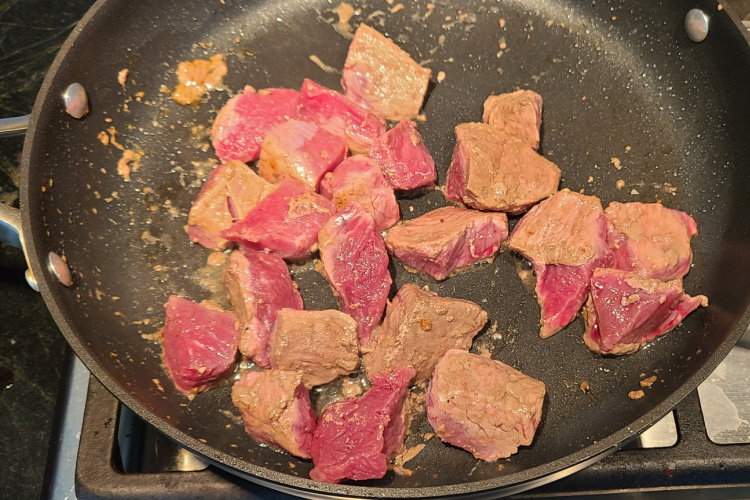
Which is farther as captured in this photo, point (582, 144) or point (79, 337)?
point (582, 144)

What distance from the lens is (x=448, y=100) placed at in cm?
218

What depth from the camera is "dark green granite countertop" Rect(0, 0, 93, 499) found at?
192cm

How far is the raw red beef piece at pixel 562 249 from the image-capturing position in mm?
1832

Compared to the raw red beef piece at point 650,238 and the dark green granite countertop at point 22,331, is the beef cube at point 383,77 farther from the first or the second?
the dark green granite countertop at point 22,331

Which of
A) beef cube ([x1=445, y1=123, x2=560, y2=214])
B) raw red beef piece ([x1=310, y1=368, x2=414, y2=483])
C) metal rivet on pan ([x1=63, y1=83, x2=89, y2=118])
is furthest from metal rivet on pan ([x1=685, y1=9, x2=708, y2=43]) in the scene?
metal rivet on pan ([x1=63, y1=83, x2=89, y2=118])

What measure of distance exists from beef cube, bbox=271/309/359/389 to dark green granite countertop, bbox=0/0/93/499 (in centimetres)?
88

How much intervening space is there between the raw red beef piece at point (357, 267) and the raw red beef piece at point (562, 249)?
47 centimetres

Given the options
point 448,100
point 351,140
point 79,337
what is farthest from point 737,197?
point 79,337

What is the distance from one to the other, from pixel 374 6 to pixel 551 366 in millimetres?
1528

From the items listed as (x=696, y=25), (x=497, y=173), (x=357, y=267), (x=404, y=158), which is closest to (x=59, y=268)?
(x=357, y=267)

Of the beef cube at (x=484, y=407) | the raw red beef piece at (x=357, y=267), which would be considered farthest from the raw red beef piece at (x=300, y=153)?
the beef cube at (x=484, y=407)

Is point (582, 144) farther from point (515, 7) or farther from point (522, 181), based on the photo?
point (515, 7)

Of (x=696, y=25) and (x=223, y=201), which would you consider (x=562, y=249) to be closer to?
(x=696, y=25)

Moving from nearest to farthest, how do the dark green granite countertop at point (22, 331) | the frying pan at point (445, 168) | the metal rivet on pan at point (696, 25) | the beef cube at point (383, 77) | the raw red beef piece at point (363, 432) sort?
the raw red beef piece at point (363, 432)
the frying pan at point (445, 168)
the dark green granite countertop at point (22, 331)
the metal rivet on pan at point (696, 25)
the beef cube at point (383, 77)
